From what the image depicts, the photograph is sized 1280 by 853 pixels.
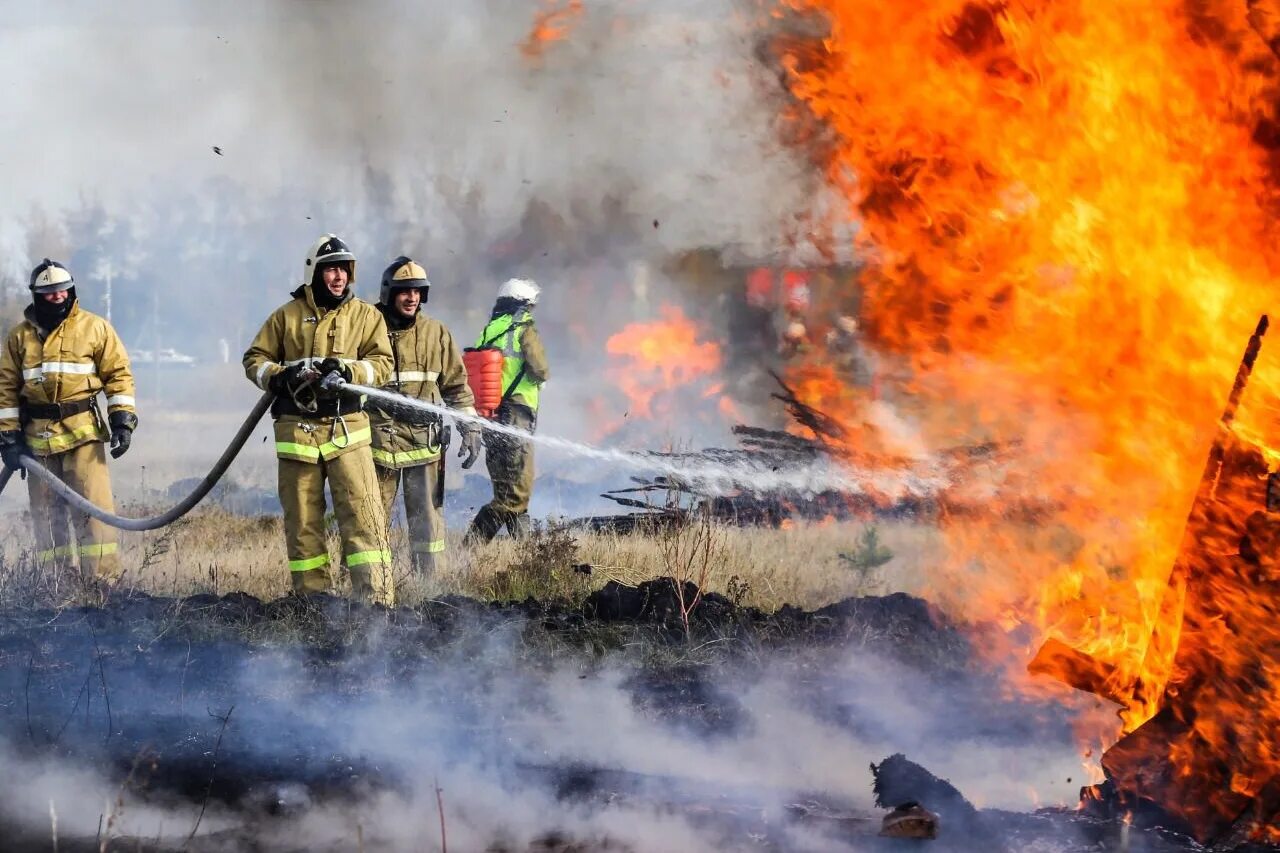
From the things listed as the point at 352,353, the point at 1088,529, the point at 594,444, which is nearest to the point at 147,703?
the point at 352,353

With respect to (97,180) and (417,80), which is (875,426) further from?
(97,180)

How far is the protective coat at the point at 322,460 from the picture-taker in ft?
23.4

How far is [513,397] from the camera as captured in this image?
1005 centimetres

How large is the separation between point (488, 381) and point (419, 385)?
1.69 meters

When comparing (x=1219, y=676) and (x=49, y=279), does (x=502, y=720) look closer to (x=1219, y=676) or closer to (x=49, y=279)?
(x=1219, y=676)

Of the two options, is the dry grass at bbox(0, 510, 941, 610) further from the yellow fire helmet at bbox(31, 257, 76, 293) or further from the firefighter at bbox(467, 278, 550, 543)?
the yellow fire helmet at bbox(31, 257, 76, 293)

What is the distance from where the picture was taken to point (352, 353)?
740cm

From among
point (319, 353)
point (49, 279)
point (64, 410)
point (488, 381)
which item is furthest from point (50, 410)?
point (488, 381)

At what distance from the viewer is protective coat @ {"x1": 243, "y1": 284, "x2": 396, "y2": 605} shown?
712 cm

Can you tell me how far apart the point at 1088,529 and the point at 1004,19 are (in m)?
3.44

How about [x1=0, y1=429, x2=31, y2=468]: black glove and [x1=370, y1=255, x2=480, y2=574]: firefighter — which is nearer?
[x1=0, y1=429, x2=31, y2=468]: black glove

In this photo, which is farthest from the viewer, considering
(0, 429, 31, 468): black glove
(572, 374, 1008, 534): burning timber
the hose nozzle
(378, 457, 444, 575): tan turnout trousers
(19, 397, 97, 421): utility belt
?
(572, 374, 1008, 534): burning timber

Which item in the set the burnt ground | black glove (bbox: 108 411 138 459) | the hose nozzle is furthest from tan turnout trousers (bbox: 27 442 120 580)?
the hose nozzle

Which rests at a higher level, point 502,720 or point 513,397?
point 513,397
